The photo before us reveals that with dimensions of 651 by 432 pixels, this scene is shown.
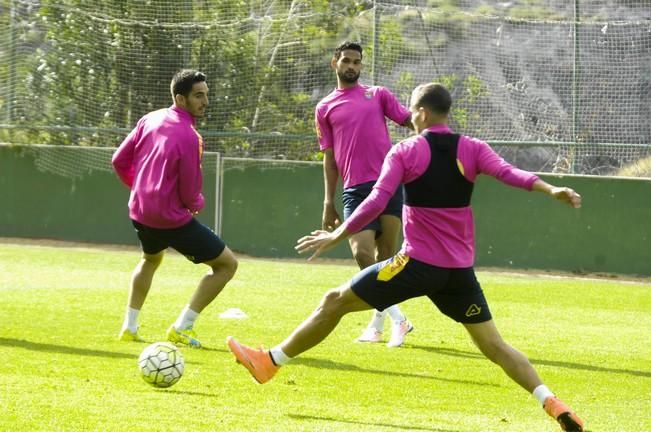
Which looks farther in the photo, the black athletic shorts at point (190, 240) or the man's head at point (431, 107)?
the black athletic shorts at point (190, 240)

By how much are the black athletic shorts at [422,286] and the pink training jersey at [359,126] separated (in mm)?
3365

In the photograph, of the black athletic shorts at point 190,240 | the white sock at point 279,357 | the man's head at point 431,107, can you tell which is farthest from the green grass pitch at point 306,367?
the man's head at point 431,107

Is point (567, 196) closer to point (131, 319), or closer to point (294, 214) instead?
point (131, 319)

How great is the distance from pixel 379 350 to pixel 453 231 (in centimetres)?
335

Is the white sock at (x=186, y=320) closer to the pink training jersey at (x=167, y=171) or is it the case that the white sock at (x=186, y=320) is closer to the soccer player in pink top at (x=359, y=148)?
the pink training jersey at (x=167, y=171)

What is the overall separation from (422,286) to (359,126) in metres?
3.64

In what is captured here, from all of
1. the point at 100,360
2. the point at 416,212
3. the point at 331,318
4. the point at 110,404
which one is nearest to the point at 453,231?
the point at 416,212

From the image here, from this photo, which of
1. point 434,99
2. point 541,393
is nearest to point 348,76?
point 434,99

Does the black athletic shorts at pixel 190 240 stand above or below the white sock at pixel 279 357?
above

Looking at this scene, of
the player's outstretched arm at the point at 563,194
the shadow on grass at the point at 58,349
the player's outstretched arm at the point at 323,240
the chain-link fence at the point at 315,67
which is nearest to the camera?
the player's outstretched arm at the point at 563,194

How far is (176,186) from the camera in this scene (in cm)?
981

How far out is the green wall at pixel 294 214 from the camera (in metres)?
19.0

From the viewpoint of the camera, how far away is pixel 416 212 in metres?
6.98

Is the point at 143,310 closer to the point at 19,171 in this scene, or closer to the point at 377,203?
the point at 377,203
